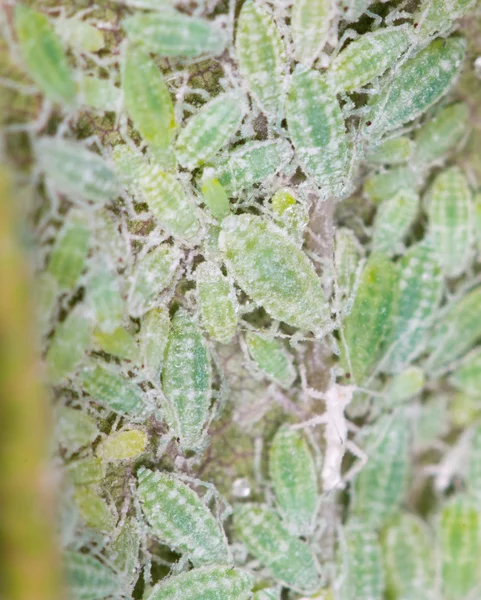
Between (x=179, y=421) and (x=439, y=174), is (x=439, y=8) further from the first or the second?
(x=179, y=421)

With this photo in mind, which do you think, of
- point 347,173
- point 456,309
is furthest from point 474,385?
point 347,173

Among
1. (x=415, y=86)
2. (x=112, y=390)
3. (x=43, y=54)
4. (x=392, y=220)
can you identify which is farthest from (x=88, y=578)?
(x=415, y=86)

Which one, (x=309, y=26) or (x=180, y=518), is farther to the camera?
(x=180, y=518)

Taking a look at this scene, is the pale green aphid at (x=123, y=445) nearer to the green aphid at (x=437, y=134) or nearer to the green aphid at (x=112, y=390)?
the green aphid at (x=112, y=390)

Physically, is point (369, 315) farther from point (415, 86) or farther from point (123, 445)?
point (123, 445)

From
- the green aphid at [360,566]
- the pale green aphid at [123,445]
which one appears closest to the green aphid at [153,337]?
the pale green aphid at [123,445]

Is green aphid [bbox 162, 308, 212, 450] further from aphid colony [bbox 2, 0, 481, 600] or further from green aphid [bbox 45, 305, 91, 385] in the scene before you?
green aphid [bbox 45, 305, 91, 385]
